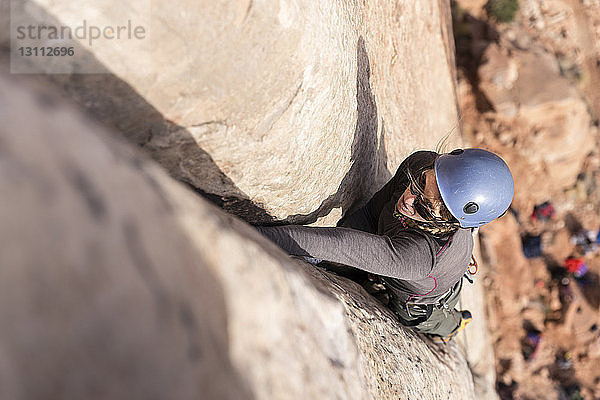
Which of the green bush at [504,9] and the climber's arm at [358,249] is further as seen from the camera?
the green bush at [504,9]

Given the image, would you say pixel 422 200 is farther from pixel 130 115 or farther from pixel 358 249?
pixel 130 115

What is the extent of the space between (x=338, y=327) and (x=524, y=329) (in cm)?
708

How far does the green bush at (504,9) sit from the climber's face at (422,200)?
6401 mm

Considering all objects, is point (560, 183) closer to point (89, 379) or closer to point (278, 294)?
point (278, 294)

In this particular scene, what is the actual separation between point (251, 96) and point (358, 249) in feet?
3.36

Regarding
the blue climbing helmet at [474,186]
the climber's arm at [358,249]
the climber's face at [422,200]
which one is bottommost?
the climber's arm at [358,249]

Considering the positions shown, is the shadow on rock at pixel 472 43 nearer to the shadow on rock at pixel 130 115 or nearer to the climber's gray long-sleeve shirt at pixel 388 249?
the climber's gray long-sleeve shirt at pixel 388 249

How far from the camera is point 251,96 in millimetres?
1814

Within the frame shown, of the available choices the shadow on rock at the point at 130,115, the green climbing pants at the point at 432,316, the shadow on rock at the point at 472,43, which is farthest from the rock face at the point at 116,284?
the shadow on rock at the point at 472,43

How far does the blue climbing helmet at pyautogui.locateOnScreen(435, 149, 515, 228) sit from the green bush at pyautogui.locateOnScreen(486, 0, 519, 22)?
6.31m

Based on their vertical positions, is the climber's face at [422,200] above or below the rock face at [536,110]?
below

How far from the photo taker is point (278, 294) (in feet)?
4.56

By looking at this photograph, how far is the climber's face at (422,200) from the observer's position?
237 centimetres

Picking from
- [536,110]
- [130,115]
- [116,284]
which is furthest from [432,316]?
[536,110]
